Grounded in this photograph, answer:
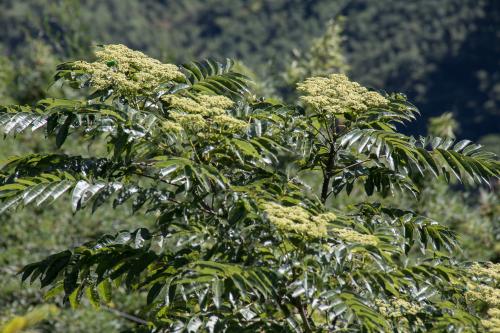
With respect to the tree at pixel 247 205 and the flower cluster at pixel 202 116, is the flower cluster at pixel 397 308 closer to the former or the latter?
the tree at pixel 247 205

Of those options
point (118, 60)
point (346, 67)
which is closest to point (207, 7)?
point (346, 67)

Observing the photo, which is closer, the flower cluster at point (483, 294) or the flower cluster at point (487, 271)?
the flower cluster at point (483, 294)

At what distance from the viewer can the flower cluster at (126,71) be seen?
326cm

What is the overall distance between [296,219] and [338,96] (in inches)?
31.9

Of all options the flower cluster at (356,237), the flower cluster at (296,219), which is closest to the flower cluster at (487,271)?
the flower cluster at (356,237)

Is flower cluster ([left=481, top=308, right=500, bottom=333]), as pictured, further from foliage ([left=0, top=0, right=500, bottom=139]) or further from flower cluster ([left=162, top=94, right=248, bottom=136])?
foliage ([left=0, top=0, right=500, bottom=139])

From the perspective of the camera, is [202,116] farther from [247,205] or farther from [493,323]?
[493,323]

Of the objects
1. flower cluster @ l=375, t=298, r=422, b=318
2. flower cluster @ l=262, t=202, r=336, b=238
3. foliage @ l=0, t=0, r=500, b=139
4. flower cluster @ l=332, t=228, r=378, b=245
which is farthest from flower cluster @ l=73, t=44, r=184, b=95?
foliage @ l=0, t=0, r=500, b=139

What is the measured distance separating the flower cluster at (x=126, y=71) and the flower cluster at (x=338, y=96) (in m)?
0.60

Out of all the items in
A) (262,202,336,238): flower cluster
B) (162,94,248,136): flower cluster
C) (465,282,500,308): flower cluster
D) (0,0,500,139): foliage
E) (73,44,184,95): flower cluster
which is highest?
(0,0,500,139): foliage

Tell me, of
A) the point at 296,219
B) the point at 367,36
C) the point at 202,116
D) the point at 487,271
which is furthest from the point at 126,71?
the point at 367,36

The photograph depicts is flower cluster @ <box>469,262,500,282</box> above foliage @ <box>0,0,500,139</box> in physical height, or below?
below

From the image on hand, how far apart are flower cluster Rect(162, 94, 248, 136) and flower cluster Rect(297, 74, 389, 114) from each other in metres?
0.32

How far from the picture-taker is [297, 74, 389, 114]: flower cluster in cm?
326
